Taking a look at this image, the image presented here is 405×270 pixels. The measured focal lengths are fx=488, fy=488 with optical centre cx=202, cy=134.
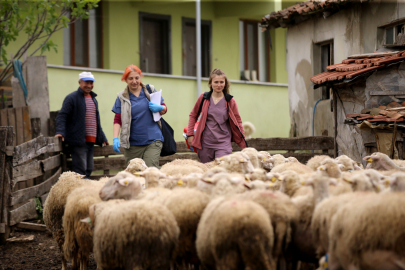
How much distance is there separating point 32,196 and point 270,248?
5.46 m

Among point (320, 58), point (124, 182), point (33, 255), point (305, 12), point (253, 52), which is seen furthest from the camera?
point (253, 52)

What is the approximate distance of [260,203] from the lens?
13.3ft

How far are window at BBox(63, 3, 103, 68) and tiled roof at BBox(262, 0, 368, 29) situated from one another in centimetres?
528

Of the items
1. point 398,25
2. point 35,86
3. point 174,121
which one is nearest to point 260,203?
point 35,86

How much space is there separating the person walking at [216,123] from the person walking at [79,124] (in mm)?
2276

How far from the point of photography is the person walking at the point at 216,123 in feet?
24.0

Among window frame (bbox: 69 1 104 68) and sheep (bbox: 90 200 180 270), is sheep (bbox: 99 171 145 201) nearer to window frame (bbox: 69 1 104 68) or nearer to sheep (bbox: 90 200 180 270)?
sheep (bbox: 90 200 180 270)

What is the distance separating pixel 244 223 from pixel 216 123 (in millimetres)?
3737

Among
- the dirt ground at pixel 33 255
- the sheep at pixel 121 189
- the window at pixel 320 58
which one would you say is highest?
the window at pixel 320 58

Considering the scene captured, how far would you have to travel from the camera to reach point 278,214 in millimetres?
3994

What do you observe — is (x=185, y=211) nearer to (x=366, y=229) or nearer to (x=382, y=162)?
(x=366, y=229)

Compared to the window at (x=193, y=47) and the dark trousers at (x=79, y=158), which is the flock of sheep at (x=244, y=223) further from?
the window at (x=193, y=47)

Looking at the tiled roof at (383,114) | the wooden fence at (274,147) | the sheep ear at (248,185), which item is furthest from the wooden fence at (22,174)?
the tiled roof at (383,114)

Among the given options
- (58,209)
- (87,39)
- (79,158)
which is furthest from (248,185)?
(87,39)
